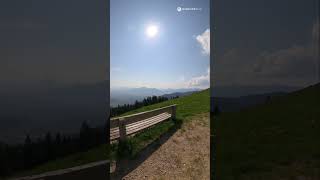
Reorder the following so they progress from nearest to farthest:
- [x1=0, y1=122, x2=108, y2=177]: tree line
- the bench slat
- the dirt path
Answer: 1. [x1=0, y1=122, x2=108, y2=177]: tree line
2. the dirt path
3. the bench slat

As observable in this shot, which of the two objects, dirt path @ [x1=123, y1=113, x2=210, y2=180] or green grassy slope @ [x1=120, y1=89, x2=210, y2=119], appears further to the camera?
green grassy slope @ [x1=120, y1=89, x2=210, y2=119]

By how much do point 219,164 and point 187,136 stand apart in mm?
1561

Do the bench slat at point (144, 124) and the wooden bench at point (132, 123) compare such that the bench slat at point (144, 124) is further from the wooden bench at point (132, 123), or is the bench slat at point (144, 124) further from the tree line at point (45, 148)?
the tree line at point (45, 148)

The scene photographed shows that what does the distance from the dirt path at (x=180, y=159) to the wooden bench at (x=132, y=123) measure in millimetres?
561

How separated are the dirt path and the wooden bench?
0.56 metres

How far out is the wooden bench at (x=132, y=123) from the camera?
673cm

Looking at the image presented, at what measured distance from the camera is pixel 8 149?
17.1 ft

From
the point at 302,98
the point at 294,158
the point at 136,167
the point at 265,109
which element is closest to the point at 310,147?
the point at 294,158

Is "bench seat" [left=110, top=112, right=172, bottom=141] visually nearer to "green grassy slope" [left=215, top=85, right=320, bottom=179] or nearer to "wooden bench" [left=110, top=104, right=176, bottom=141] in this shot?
"wooden bench" [left=110, top=104, right=176, bottom=141]

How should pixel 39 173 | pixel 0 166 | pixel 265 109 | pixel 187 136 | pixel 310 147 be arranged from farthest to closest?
pixel 265 109 < pixel 187 136 < pixel 310 147 < pixel 39 173 < pixel 0 166

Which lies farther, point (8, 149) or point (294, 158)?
point (294, 158)

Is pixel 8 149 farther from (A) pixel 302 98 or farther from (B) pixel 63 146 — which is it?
(A) pixel 302 98

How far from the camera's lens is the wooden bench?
673 cm

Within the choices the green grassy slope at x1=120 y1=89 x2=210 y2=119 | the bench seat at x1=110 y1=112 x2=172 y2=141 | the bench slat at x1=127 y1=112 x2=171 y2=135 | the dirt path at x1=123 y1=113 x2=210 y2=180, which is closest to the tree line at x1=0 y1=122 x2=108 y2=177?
the bench seat at x1=110 y1=112 x2=172 y2=141
